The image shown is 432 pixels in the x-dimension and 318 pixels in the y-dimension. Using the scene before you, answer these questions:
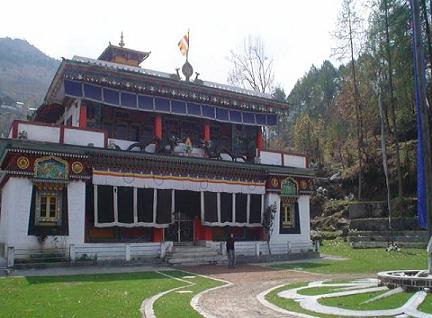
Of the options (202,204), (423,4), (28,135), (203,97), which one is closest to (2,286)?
(28,135)

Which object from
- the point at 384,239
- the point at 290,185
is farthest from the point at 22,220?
the point at 384,239

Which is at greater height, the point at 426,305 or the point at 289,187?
the point at 289,187

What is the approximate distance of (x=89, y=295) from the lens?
12094 mm

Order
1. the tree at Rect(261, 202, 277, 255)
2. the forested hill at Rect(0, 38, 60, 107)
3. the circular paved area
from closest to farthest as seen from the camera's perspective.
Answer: the circular paved area < the tree at Rect(261, 202, 277, 255) < the forested hill at Rect(0, 38, 60, 107)

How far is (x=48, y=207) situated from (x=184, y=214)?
7574 mm

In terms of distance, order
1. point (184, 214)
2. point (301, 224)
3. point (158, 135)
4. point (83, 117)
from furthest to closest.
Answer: point (301, 224) → point (184, 214) → point (158, 135) → point (83, 117)

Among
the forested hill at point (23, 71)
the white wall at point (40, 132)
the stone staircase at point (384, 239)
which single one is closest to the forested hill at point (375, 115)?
the stone staircase at point (384, 239)

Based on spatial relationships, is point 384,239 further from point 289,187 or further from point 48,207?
point 48,207

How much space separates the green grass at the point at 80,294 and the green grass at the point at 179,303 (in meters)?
0.23

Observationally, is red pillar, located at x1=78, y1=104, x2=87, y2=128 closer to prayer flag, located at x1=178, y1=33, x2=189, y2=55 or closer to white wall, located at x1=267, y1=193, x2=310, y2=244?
prayer flag, located at x1=178, y1=33, x2=189, y2=55

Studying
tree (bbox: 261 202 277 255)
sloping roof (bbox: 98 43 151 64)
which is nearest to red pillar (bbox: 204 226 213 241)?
tree (bbox: 261 202 277 255)

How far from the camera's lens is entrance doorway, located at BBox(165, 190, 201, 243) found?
24.9m

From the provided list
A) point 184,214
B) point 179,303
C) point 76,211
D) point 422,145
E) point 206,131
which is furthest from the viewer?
point 206,131

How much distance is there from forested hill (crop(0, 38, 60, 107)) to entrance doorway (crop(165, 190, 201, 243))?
270 ft
